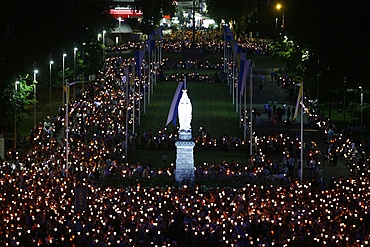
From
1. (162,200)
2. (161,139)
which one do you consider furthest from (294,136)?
(162,200)

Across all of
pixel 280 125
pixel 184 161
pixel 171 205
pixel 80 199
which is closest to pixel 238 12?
pixel 280 125

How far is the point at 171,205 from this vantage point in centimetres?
4891

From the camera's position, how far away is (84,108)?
83.4m

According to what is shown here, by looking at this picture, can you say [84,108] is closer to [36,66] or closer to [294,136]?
[36,66]

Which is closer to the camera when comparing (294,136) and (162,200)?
(162,200)

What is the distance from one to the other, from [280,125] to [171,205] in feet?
115

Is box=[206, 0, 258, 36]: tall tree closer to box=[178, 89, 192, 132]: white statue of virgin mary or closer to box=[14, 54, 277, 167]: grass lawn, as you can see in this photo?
box=[14, 54, 277, 167]: grass lawn

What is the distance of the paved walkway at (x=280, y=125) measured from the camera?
64062 mm

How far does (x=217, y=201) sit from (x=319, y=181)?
30.0 ft

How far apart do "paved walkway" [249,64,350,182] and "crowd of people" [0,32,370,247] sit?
126cm

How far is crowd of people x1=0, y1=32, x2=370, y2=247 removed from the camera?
4300 centimetres

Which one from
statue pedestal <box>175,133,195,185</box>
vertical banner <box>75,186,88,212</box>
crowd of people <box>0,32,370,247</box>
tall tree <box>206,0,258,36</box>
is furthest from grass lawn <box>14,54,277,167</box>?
tall tree <box>206,0,258,36</box>

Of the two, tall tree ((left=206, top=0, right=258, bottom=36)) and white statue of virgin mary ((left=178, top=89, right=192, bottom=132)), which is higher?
tall tree ((left=206, top=0, right=258, bottom=36))

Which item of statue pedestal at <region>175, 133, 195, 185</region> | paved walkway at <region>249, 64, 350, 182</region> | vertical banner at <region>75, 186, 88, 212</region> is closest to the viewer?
vertical banner at <region>75, 186, 88, 212</region>
